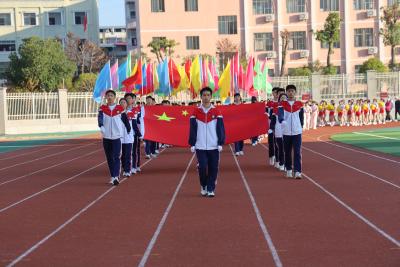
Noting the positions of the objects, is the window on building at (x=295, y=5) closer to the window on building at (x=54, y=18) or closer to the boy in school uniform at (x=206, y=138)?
the window on building at (x=54, y=18)

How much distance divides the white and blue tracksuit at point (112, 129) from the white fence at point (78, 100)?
81.3ft

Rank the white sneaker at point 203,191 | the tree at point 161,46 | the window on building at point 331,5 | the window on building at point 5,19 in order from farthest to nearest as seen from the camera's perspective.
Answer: the window on building at point 5,19 < the window on building at point 331,5 < the tree at point 161,46 < the white sneaker at point 203,191

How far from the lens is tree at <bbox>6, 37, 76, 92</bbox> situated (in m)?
51.1

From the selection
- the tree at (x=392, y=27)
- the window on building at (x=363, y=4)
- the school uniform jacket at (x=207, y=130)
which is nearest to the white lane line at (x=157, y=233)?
the school uniform jacket at (x=207, y=130)

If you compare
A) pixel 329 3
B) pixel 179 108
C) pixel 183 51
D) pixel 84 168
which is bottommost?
pixel 84 168

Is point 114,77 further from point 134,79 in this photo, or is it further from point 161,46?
point 161,46

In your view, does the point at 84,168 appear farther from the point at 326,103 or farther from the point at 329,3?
the point at 329,3

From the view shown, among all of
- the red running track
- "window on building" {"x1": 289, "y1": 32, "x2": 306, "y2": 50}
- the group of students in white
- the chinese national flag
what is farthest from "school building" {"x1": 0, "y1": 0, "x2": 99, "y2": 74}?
the red running track

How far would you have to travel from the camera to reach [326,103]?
3984cm

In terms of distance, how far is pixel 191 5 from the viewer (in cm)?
5941

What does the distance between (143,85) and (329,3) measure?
3704cm

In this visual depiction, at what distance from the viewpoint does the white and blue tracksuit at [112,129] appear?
547 inches

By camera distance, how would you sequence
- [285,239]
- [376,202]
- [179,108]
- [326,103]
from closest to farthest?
[285,239] < [376,202] < [179,108] < [326,103]

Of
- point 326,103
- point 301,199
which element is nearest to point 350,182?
point 301,199
